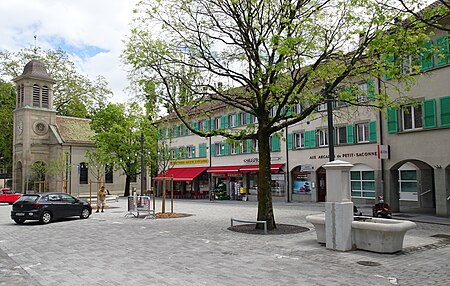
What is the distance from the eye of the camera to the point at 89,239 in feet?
47.2

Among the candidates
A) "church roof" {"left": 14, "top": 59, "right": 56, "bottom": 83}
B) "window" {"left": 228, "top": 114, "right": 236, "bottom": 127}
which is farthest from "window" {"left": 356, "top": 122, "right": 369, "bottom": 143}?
"church roof" {"left": 14, "top": 59, "right": 56, "bottom": 83}

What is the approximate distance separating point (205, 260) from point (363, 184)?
20314mm

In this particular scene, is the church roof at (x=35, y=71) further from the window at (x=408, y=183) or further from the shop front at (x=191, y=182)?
the window at (x=408, y=183)

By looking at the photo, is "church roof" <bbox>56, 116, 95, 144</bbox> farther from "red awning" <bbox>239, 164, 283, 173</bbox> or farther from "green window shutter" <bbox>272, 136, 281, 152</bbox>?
"green window shutter" <bbox>272, 136, 281, 152</bbox>

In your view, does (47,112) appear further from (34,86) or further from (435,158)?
(435,158)

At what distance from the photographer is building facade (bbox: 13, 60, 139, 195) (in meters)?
51.4

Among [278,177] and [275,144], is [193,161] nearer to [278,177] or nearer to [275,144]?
[275,144]

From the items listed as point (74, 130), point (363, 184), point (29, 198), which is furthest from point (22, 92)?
point (363, 184)

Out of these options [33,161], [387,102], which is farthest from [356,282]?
[33,161]

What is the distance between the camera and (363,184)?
1115 inches

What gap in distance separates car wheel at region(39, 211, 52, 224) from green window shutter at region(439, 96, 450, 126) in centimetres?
1884

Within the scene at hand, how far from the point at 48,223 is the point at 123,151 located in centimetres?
2780

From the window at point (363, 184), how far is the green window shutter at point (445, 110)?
26.0 ft

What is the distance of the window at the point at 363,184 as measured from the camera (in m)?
27.7
